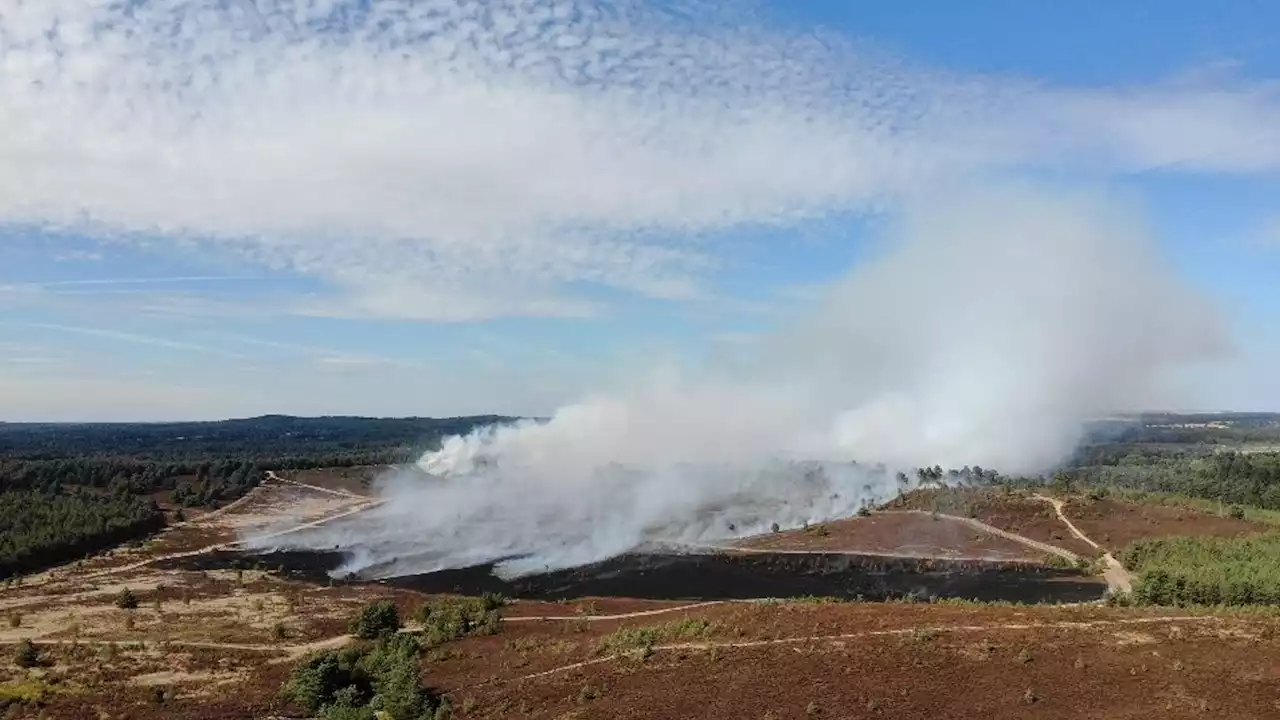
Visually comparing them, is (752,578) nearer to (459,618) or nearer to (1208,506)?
(459,618)

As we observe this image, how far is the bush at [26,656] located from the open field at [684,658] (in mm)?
643

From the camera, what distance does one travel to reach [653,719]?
33156 mm

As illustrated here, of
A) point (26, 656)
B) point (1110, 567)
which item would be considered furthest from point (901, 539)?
point (26, 656)

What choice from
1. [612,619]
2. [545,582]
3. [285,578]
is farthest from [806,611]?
[285,578]

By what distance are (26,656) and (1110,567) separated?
8069 centimetres

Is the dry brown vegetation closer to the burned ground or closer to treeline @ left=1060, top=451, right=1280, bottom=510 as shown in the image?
the burned ground

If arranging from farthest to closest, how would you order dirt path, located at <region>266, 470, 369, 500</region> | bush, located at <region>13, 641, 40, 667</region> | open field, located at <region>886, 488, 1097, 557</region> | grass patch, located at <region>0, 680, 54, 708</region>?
dirt path, located at <region>266, 470, 369, 500</region>, open field, located at <region>886, 488, 1097, 557</region>, bush, located at <region>13, 641, 40, 667</region>, grass patch, located at <region>0, 680, 54, 708</region>

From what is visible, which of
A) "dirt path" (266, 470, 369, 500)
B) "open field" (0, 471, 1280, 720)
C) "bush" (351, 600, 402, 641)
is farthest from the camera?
"dirt path" (266, 470, 369, 500)

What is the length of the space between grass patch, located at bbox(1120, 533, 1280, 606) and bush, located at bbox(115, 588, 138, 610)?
70.5m

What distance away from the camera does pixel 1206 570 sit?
6250cm

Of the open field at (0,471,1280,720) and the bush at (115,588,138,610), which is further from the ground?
the open field at (0,471,1280,720)

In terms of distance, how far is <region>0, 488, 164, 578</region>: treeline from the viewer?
93562mm

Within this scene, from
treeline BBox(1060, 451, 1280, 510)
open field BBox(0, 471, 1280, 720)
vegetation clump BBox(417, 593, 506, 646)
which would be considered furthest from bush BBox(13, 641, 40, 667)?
treeline BBox(1060, 451, 1280, 510)

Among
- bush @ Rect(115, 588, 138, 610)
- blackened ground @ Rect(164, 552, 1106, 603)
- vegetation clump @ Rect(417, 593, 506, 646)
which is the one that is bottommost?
blackened ground @ Rect(164, 552, 1106, 603)
